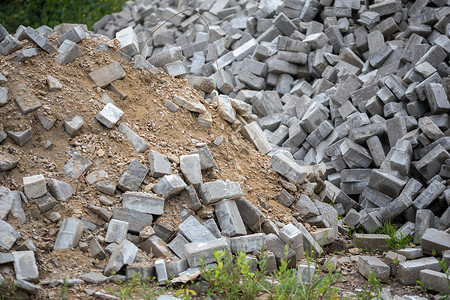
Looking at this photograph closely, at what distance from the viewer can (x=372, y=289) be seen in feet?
13.7

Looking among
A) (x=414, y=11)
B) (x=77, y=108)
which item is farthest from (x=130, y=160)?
(x=414, y=11)

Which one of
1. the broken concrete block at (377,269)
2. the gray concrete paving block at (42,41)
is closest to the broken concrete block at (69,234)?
the gray concrete paving block at (42,41)

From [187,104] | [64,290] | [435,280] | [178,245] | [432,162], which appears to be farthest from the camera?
[432,162]

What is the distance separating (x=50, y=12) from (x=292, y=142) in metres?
8.74

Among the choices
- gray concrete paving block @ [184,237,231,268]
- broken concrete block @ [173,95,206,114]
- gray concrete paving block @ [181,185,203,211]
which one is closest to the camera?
gray concrete paving block @ [184,237,231,268]

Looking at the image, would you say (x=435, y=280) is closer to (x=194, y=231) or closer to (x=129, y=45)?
(x=194, y=231)

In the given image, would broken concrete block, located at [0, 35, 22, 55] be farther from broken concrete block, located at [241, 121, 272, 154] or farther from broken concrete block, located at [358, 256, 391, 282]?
broken concrete block, located at [358, 256, 391, 282]

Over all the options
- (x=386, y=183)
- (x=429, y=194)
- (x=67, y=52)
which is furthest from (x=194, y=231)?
A: (x=429, y=194)

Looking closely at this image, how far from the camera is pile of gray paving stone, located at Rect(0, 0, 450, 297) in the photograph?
4207mm

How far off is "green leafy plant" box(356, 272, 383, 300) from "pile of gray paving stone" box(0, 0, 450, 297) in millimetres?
293

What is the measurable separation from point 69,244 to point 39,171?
2.78 feet

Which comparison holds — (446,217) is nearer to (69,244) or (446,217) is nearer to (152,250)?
(152,250)

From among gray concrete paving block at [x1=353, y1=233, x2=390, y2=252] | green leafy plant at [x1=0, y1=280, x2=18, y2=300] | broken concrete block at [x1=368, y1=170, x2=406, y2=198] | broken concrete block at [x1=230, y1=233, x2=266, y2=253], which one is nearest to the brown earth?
green leafy plant at [x1=0, y1=280, x2=18, y2=300]

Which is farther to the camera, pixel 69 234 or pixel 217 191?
pixel 217 191
